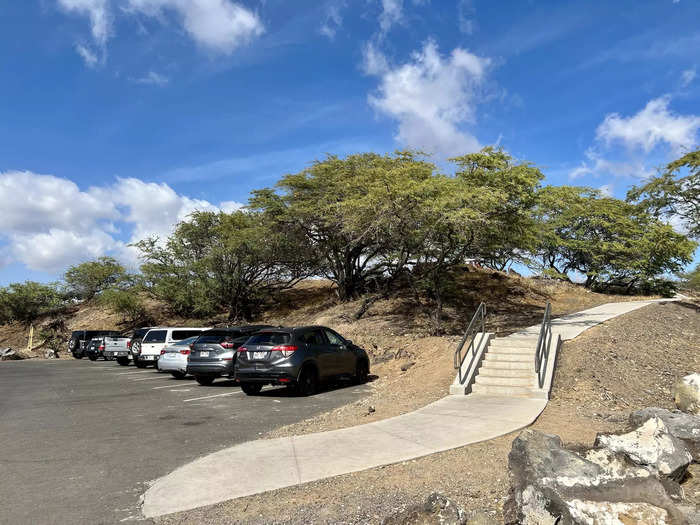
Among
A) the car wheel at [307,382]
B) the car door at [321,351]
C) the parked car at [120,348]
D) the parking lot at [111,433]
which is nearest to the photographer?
the parking lot at [111,433]

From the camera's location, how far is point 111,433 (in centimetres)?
853

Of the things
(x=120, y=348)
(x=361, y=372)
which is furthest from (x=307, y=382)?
(x=120, y=348)

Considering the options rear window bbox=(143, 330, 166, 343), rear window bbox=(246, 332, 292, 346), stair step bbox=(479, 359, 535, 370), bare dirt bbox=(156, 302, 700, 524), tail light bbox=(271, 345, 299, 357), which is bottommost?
bare dirt bbox=(156, 302, 700, 524)

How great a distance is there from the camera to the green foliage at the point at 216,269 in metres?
32.6

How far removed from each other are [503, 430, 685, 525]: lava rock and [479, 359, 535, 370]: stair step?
6.85 meters

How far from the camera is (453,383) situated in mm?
11109

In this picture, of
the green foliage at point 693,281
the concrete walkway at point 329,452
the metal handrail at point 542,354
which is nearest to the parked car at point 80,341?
the metal handrail at point 542,354

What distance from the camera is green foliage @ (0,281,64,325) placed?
44156 mm

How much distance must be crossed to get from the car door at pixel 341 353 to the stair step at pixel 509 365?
3459 millimetres

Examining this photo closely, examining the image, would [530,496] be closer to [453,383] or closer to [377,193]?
[453,383]

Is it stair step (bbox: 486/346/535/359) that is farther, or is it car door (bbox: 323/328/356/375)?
car door (bbox: 323/328/356/375)

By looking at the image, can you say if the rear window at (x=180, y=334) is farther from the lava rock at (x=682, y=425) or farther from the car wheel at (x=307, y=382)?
the lava rock at (x=682, y=425)

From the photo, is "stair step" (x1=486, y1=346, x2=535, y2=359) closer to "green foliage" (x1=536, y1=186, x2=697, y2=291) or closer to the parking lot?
the parking lot

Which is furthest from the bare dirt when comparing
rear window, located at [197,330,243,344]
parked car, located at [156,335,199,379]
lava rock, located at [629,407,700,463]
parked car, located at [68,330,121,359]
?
parked car, located at [68,330,121,359]
